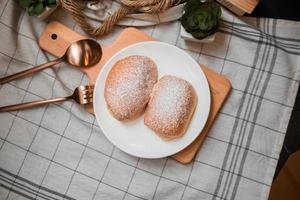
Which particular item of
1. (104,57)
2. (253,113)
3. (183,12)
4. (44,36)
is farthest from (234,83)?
(44,36)

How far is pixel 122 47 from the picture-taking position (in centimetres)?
82

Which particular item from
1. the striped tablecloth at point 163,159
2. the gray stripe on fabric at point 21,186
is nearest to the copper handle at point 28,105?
the striped tablecloth at point 163,159

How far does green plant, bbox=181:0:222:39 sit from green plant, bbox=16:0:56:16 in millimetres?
291

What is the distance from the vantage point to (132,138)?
0.78 meters

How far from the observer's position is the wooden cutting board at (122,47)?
0.76 meters

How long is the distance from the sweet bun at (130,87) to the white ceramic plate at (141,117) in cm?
3

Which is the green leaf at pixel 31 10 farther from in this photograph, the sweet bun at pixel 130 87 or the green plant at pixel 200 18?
the green plant at pixel 200 18

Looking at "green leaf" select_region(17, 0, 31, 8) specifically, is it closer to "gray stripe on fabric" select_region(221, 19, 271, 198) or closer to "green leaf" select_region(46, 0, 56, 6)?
"green leaf" select_region(46, 0, 56, 6)

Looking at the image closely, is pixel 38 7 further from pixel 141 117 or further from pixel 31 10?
pixel 141 117

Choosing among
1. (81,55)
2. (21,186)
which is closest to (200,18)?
(81,55)

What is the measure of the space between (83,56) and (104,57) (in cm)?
5

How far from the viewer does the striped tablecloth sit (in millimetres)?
770

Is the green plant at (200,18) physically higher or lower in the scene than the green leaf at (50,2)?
lower

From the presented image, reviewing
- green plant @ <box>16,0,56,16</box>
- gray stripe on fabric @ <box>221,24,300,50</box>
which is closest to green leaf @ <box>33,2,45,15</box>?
green plant @ <box>16,0,56,16</box>
